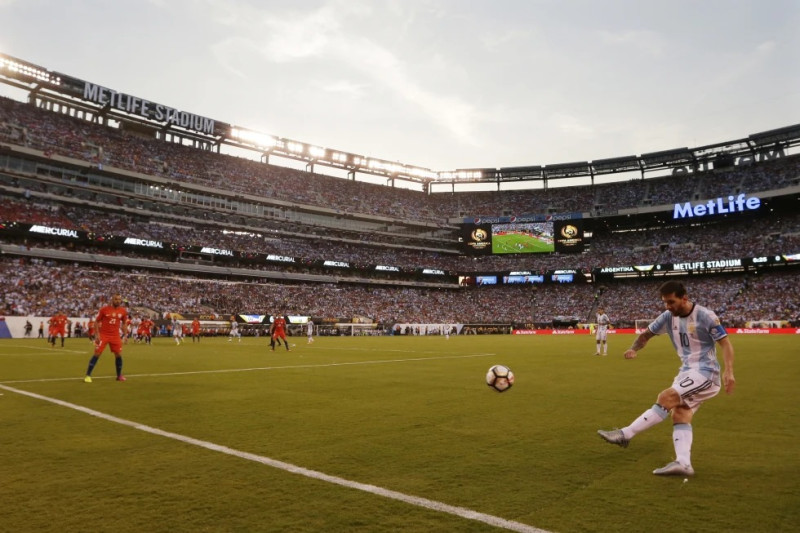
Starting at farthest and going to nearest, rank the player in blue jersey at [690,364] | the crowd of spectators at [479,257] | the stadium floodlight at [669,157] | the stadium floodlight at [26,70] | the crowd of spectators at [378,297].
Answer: the stadium floodlight at [669,157] → the crowd of spectators at [479,257] → the stadium floodlight at [26,70] → the crowd of spectators at [378,297] → the player in blue jersey at [690,364]

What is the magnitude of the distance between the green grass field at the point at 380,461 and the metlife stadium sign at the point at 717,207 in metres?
67.2

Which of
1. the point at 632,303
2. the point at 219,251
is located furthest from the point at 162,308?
the point at 632,303

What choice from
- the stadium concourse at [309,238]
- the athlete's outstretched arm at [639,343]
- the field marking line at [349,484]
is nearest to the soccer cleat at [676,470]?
the athlete's outstretched arm at [639,343]

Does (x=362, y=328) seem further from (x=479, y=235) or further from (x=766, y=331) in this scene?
(x=766, y=331)

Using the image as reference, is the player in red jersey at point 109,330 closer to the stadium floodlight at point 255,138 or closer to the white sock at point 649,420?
the white sock at point 649,420

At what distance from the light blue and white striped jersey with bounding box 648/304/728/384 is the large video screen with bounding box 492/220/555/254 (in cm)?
7364

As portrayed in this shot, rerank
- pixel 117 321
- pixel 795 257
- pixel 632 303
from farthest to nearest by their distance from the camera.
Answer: pixel 632 303 → pixel 795 257 → pixel 117 321

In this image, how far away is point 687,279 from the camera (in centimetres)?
6994

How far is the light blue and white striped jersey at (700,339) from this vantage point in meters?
5.20

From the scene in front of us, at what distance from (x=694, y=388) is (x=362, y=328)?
191ft

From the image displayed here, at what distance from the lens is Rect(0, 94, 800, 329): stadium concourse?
51.8 meters

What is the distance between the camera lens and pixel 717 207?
6738 centimetres

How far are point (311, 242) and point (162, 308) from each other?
1059 inches

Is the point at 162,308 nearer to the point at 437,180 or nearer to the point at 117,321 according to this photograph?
the point at 117,321
